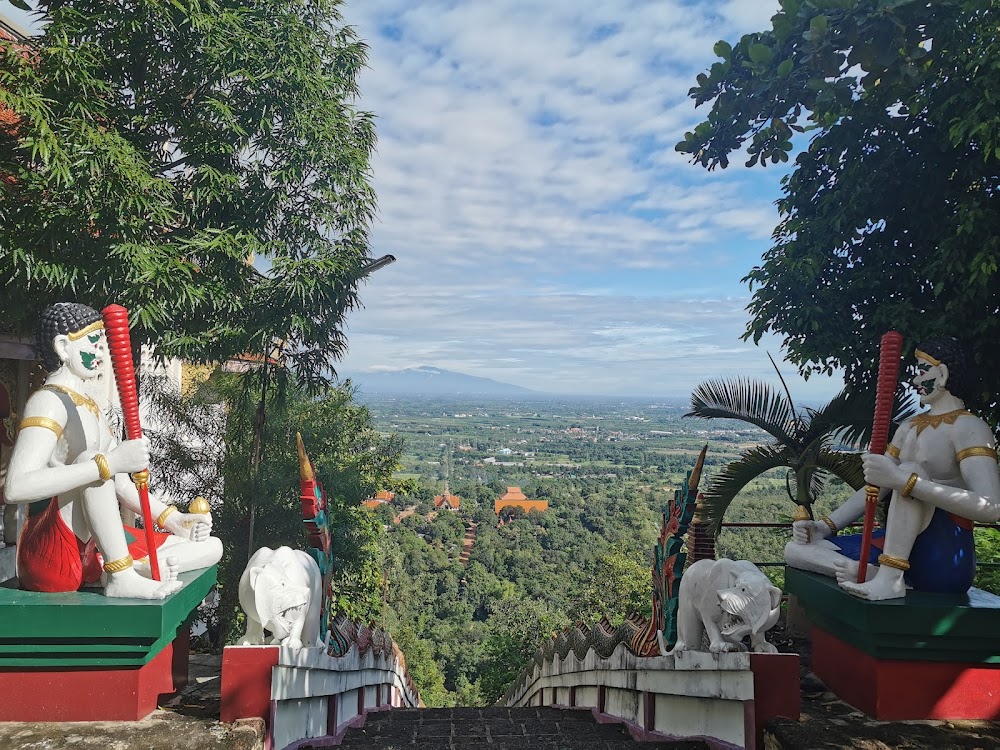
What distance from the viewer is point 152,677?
3.92 metres

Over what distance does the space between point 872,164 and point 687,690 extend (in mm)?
4301

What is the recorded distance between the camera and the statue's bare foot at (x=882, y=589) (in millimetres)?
3822

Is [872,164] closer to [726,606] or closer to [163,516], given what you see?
[726,606]

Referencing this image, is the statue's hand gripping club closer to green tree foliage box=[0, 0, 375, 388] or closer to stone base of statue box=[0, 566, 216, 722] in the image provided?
→ stone base of statue box=[0, 566, 216, 722]

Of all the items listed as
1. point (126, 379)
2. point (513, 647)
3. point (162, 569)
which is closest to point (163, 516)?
point (162, 569)

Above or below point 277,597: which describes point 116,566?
above

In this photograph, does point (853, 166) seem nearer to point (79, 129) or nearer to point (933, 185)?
point (933, 185)

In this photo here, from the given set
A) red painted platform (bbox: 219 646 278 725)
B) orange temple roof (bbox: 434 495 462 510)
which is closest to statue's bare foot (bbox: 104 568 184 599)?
red painted platform (bbox: 219 646 278 725)

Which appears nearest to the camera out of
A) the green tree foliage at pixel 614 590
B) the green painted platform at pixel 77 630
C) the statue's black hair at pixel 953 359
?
the green painted platform at pixel 77 630

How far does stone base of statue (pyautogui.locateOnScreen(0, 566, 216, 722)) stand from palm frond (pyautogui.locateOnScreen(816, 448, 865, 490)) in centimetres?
498

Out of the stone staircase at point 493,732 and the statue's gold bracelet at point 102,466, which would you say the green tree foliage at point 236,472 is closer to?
the stone staircase at point 493,732

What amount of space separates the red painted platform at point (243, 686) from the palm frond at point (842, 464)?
4.53 meters

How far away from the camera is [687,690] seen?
4.05 m

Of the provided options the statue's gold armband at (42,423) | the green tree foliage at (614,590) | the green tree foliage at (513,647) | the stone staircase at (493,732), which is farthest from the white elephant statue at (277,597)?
Result: the green tree foliage at (614,590)
